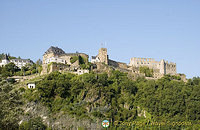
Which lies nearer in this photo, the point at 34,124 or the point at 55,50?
the point at 34,124

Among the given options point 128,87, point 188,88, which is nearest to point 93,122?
point 128,87

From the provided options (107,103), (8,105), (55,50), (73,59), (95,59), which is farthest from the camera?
(95,59)

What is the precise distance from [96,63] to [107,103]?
2180cm

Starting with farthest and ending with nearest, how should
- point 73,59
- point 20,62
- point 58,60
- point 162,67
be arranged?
point 162,67
point 20,62
point 73,59
point 58,60

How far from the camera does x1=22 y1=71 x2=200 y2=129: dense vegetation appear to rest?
68.9 meters

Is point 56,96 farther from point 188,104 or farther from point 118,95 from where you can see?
point 188,104

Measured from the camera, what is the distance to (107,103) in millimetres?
73000

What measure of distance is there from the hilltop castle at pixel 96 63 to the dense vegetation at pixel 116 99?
6223 millimetres

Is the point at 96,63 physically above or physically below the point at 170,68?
above

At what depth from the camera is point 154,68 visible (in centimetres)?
11081

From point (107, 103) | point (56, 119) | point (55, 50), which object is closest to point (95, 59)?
point (55, 50)

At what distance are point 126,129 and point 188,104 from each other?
69.3 feet

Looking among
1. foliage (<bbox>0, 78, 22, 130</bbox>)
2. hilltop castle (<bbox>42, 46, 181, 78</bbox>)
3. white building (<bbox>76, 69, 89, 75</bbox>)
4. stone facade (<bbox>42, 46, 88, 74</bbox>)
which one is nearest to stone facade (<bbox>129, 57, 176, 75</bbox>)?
hilltop castle (<bbox>42, 46, 181, 78</bbox>)

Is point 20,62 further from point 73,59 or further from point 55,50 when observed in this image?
point 73,59
